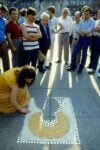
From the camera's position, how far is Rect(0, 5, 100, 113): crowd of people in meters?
4.74

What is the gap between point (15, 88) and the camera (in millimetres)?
4676

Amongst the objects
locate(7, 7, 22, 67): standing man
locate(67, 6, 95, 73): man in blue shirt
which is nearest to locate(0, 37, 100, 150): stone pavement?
locate(67, 6, 95, 73): man in blue shirt

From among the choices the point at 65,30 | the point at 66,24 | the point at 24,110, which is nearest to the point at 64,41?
the point at 65,30

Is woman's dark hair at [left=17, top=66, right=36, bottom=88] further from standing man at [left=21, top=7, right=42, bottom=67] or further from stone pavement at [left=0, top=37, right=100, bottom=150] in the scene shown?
standing man at [left=21, top=7, right=42, bottom=67]

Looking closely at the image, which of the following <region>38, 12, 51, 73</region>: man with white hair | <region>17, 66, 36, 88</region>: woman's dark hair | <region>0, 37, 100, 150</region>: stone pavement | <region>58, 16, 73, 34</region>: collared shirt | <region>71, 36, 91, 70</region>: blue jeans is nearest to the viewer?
<region>0, 37, 100, 150</region>: stone pavement

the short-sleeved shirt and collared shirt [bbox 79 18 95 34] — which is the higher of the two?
the short-sleeved shirt

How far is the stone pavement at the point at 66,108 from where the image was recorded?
406cm

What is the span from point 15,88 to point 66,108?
1.14 m

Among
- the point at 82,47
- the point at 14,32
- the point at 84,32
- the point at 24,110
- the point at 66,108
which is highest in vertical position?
the point at 14,32

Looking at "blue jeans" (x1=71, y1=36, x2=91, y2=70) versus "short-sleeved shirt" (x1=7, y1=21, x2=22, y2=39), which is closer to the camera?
"short-sleeved shirt" (x1=7, y1=21, x2=22, y2=39)

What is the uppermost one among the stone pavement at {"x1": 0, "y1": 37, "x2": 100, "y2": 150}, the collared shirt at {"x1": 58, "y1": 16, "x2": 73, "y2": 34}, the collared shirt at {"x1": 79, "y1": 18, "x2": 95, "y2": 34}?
the collared shirt at {"x1": 79, "y1": 18, "x2": 95, "y2": 34}

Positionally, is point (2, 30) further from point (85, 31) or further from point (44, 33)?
point (85, 31)

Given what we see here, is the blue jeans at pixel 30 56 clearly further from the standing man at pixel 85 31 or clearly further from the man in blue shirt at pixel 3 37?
the standing man at pixel 85 31

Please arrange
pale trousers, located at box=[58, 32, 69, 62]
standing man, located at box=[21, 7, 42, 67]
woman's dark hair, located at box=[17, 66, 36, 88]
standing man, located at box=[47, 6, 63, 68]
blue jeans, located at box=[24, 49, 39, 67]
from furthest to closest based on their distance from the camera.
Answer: pale trousers, located at box=[58, 32, 69, 62] < standing man, located at box=[47, 6, 63, 68] < blue jeans, located at box=[24, 49, 39, 67] < standing man, located at box=[21, 7, 42, 67] < woman's dark hair, located at box=[17, 66, 36, 88]
